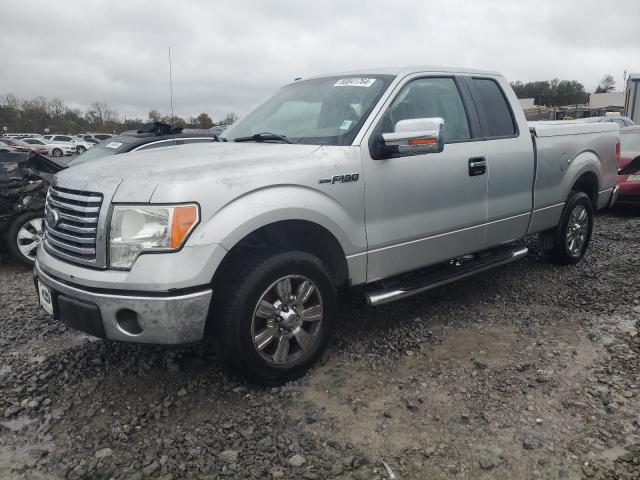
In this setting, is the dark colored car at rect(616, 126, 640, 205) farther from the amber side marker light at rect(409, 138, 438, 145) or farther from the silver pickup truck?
the amber side marker light at rect(409, 138, 438, 145)

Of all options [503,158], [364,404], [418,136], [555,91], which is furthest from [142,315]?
[555,91]

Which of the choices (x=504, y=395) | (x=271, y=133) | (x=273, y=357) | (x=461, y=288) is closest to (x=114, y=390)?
(x=273, y=357)

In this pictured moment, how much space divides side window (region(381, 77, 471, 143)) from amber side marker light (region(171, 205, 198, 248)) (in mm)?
1496

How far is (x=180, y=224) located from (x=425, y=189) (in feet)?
5.80

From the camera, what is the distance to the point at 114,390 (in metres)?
3.14

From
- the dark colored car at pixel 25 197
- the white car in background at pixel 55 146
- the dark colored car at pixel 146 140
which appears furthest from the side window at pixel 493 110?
the white car in background at pixel 55 146

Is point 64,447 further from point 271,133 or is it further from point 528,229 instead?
point 528,229

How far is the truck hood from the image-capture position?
2701mm

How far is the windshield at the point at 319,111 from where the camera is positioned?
3479mm

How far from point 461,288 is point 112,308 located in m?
3.30

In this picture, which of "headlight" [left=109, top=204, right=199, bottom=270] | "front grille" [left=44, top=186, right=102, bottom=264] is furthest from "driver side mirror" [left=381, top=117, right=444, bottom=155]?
"front grille" [left=44, top=186, right=102, bottom=264]

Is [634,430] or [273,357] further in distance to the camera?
[273,357]

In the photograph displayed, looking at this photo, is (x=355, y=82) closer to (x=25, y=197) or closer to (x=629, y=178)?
(x=25, y=197)

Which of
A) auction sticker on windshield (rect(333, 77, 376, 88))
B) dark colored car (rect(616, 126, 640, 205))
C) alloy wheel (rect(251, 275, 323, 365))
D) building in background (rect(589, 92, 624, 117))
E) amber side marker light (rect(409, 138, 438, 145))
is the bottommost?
alloy wheel (rect(251, 275, 323, 365))
